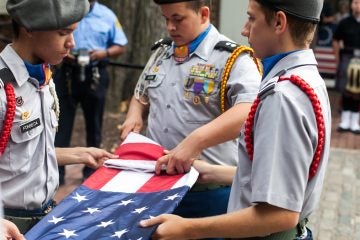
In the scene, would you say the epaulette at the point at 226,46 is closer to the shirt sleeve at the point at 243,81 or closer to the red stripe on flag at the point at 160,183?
the shirt sleeve at the point at 243,81

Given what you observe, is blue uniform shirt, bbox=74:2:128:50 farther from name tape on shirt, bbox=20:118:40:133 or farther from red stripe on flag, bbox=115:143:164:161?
name tape on shirt, bbox=20:118:40:133

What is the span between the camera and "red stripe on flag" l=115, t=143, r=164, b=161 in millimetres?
3029

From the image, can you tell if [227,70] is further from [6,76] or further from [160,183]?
[6,76]

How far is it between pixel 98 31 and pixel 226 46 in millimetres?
3776

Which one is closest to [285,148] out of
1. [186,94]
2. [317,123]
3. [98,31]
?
[317,123]

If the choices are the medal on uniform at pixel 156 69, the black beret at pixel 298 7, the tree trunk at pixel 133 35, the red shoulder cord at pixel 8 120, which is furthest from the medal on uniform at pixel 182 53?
the tree trunk at pixel 133 35

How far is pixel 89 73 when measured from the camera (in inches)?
262

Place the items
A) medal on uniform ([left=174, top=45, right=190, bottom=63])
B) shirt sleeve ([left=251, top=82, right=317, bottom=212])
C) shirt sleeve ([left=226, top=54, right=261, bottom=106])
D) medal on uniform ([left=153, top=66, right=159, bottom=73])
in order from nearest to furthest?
shirt sleeve ([left=251, top=82, right=317, bottom=212]) → shirt sleeve ([left=226, top=54, right=261, bottom=106]) → medal on uniform ([left=174, top=45, right=190, bottom=63]) → medal on uniform ([left=153, top=66, right=159, bottom=73])

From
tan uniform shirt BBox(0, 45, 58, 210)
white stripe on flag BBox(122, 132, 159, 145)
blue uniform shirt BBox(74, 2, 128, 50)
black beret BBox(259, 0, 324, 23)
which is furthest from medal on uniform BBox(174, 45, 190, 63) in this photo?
blue uniform shirt BBox(74, 2, 128, 50)

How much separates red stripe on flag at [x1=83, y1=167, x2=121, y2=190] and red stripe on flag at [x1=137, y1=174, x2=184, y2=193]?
19cm

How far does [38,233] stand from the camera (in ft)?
7.63

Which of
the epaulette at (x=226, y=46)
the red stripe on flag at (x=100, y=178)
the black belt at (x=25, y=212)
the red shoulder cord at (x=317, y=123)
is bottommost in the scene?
the black belt at (x=25, y=212)

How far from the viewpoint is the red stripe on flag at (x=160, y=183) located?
276 centimetres

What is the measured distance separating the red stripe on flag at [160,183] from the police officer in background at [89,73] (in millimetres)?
3697
